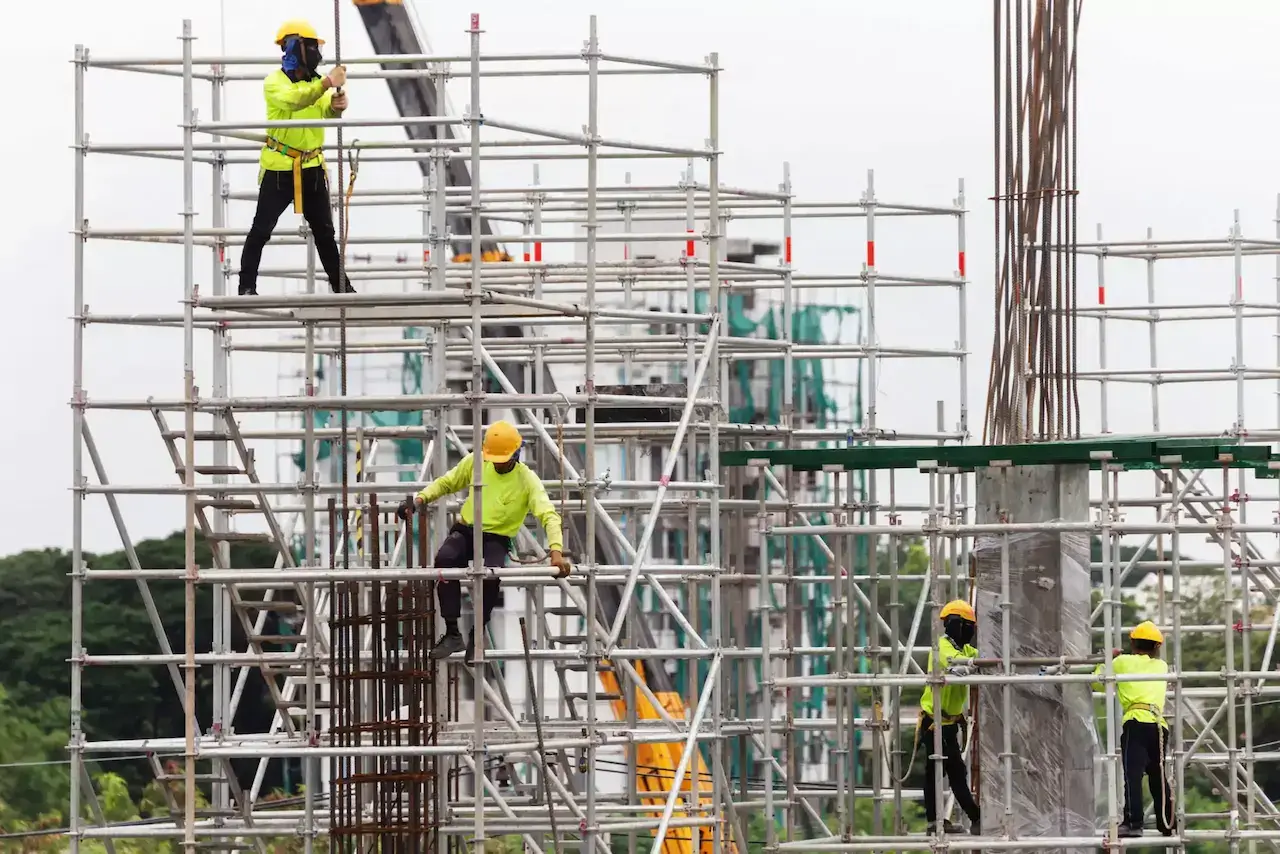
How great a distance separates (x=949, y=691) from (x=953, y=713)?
262mm

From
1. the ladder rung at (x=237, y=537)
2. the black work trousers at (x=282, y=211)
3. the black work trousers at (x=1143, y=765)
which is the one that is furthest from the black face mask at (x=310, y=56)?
the black work trousers at (x=1143, y=765)

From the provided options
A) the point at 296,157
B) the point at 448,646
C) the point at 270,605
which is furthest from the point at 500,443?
the point at 270,605

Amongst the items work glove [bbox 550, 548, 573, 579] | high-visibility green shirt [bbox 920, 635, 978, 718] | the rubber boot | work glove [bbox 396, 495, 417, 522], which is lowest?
the rubber boot

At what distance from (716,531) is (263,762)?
16.8 ft

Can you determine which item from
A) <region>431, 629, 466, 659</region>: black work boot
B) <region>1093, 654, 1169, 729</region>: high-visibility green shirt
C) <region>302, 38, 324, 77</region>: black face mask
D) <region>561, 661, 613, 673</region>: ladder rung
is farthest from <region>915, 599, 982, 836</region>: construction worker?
<region>302, 38, 324, 77</region>: black face mask

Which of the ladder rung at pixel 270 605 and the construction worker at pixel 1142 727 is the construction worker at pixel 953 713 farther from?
the ladder rung at pixel 270 605

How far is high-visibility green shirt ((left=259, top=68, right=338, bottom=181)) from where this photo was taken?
63.3ft

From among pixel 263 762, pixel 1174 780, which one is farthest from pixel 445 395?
pixel 1174 780

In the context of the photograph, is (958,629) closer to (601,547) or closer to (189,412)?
(189,412)

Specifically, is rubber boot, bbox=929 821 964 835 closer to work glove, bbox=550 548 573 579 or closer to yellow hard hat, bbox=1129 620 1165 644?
yellow hard hat, bbox=1129 620 1165 644

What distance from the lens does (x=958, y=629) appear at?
21406 mm

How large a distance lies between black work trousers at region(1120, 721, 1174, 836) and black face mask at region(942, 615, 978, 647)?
5.29 feet

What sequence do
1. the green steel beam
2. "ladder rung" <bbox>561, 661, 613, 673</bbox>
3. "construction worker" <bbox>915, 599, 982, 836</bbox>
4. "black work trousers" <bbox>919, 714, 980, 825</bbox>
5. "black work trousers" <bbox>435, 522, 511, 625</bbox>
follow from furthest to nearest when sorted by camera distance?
"ladder rung" <bbox>561, 661, 613, 673</bbox> < "black work trousers" <bbox>919, 714, 980, 825</bbox> < "construction worker" <bbox>915, 599, 982, 836</bbox> < the green steel beam < "black work trousers" <bbox>435, 522, 511, 625</bbox>

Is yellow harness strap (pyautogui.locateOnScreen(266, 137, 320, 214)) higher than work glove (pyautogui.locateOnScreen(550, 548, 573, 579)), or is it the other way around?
yellow harness strap (pyautogui.locateOnScreen(266, 137, 320, 214))
